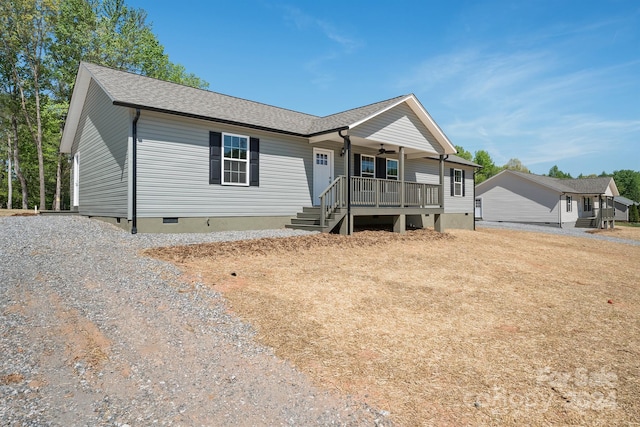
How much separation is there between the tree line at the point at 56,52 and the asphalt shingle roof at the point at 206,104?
58.7 ft

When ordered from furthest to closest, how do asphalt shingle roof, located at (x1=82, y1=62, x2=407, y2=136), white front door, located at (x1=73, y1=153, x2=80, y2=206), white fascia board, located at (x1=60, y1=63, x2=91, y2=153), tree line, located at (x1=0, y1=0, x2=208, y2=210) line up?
tree line, located at (x1=0, y1=0, x2=208, y2=210) < white front door, located at (x1=73, y1=153, x2=80, y2=206) < white fascia board, located at (x1=60, y1=63, x2=91, y2=153) < asphalt shingle roof, located at (x1=82, y1=62, x2=407, y2=136)

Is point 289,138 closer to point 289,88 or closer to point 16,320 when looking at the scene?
Result: point 289,88

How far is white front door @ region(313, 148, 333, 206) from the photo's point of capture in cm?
1395

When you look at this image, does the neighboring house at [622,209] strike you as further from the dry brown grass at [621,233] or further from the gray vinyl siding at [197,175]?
the gray vinyl siding at [197,175]

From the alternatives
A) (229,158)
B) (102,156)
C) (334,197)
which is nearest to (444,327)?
(334,197)

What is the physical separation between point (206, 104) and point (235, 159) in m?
2.27

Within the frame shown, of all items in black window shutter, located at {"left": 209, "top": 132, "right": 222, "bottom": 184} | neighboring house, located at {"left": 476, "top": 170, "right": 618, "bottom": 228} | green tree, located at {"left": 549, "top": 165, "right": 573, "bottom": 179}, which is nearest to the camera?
black window shutter, located at {"left": 209, "top": 132, "right": 222, "bottom": 184}

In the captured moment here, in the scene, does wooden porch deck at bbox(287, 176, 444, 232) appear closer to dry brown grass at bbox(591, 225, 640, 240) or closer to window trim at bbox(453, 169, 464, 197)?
window trim at bbox(453, 169, 464, 197)

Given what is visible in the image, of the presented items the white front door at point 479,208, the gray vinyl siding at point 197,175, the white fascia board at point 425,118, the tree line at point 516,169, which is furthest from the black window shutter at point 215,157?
the tree line at point 516,169

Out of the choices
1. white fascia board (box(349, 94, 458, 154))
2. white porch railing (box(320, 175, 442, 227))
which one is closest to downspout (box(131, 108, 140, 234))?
white porch railing (box(320, 175, 442, 227))

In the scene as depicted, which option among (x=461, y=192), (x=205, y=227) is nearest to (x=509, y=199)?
(x=461, y=192)

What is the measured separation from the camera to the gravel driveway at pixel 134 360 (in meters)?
2.71

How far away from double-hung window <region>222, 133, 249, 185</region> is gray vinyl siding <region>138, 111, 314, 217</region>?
233mm

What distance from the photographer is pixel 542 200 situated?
30.9 metres
